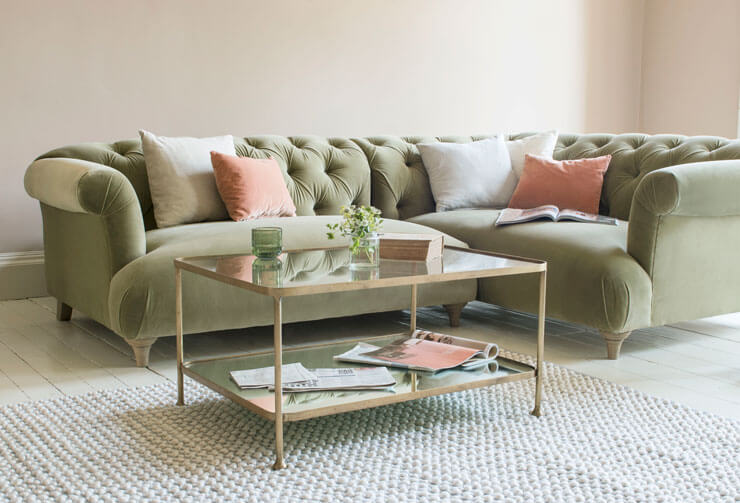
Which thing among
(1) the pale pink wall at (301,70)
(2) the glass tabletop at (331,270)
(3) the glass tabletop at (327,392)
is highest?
(1) the pale pink wall at (301,70)

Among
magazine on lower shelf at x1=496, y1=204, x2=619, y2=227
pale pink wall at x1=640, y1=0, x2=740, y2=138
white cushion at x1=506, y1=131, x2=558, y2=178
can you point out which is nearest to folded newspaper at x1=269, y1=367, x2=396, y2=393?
magazine on lower shelf at x1=496, y1=204, x2=619, y2=227

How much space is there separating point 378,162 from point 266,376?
1.82m

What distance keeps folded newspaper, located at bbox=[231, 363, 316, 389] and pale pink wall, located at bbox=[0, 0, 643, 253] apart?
6.92 ft

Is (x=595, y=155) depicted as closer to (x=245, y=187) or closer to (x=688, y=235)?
(x=688, y=235)

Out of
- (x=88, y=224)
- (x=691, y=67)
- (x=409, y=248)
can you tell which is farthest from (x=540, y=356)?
(x=691, y=67)

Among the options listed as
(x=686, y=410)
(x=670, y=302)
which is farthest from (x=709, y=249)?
(x=686, y=410)

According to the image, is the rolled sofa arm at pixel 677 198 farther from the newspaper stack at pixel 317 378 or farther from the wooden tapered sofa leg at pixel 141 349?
the wooden tapered sofa leg at pixel 141 349

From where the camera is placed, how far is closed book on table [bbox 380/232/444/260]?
2287 mm

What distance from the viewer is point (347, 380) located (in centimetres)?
206

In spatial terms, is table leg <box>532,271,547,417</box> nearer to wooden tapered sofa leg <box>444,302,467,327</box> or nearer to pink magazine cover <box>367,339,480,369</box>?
pink magazine cover <box>367,339,480,369</box>

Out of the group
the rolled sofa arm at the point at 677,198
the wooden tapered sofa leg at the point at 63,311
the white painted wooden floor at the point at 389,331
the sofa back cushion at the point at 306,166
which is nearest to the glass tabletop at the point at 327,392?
the white painted wooden floor at the point at 389,331

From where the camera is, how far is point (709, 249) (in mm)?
2902

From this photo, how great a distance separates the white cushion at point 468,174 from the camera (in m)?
3.74

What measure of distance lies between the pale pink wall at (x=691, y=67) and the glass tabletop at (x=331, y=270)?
11.5 ft
